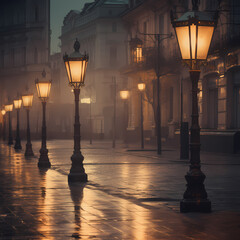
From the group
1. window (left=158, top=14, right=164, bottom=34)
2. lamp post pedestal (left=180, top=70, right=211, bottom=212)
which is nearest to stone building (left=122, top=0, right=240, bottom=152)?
window (left=158, top=14, right=164, bottom=34)

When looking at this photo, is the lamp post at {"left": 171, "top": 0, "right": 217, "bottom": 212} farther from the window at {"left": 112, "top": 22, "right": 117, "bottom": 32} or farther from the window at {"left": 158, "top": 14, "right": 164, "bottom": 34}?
the window at {"left": 112, "top": 22, "right": 117, "bottom": 32}

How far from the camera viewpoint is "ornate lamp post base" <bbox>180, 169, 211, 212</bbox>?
10.3 m

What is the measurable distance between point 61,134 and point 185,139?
149 feet

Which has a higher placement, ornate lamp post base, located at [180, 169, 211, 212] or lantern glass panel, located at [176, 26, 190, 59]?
lantern glass panel, located at [176, 26, 190, 59]

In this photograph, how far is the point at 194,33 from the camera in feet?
35.9

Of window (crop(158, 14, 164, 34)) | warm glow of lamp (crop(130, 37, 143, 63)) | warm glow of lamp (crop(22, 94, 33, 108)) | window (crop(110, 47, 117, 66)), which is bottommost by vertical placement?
warm glow of lamp (crop(22, 94, 33, 108))

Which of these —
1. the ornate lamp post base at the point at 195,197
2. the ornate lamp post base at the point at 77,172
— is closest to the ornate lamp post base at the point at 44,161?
the ornate lamp post base at the point at 77,172

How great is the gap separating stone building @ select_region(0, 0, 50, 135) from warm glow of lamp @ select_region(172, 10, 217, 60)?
6896 centimetres

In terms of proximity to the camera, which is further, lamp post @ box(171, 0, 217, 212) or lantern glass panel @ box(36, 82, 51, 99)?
lantern glass panel @ box(36, 82, 51, 99)

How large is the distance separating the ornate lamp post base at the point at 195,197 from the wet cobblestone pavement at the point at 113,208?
0.52 feet

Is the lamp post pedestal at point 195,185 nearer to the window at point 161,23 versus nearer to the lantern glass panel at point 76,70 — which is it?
the lantern glass panel at point 76,70

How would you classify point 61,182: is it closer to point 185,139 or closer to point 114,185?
point 114,185

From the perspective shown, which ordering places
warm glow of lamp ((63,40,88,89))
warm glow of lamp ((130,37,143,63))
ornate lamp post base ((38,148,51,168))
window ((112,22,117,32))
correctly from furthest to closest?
window ((112,22,117,32)), warm glow of lamp ((130,37,143,63)), ornate lamp post base ((38,148,51,168)), warm glow of lamp ((63,40,88,89))

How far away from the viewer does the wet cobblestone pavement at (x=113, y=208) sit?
8305 mm
